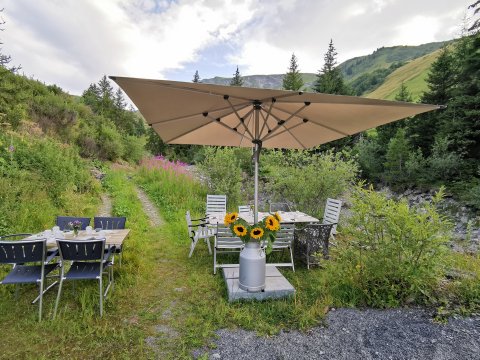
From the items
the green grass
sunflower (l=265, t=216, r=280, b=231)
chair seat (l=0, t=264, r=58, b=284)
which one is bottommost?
the green grass

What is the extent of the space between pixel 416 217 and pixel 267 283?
196cm

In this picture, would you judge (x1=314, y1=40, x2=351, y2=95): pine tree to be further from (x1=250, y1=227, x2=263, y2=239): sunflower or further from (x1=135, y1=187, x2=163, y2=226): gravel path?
(x1=250, y1=227, x2=263, y2=239): sunflower

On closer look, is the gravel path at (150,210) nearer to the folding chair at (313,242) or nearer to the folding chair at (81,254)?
the folding chair at (81,254)

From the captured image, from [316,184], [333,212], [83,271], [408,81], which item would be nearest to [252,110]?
[83,271]

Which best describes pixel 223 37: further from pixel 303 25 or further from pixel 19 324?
pixel 19 324

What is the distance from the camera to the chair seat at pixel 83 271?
2921mm

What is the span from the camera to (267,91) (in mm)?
2201

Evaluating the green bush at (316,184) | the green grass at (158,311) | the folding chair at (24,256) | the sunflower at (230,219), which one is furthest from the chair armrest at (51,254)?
the green bush at (316,184)

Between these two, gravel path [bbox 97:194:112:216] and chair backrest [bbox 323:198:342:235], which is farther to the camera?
gravel path [bbox 97:194:112:216]

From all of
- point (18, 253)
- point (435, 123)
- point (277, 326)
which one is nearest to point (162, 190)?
point (18, 253)

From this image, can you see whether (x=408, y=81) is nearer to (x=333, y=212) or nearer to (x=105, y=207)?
(x=333, y=212)

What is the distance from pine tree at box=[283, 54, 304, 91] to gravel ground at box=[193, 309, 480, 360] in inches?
1084

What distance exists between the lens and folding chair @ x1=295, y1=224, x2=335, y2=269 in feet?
13.7

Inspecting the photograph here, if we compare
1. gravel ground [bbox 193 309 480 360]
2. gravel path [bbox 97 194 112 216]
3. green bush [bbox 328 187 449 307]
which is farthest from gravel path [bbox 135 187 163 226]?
green bush [bbox 328 187 449 307]
